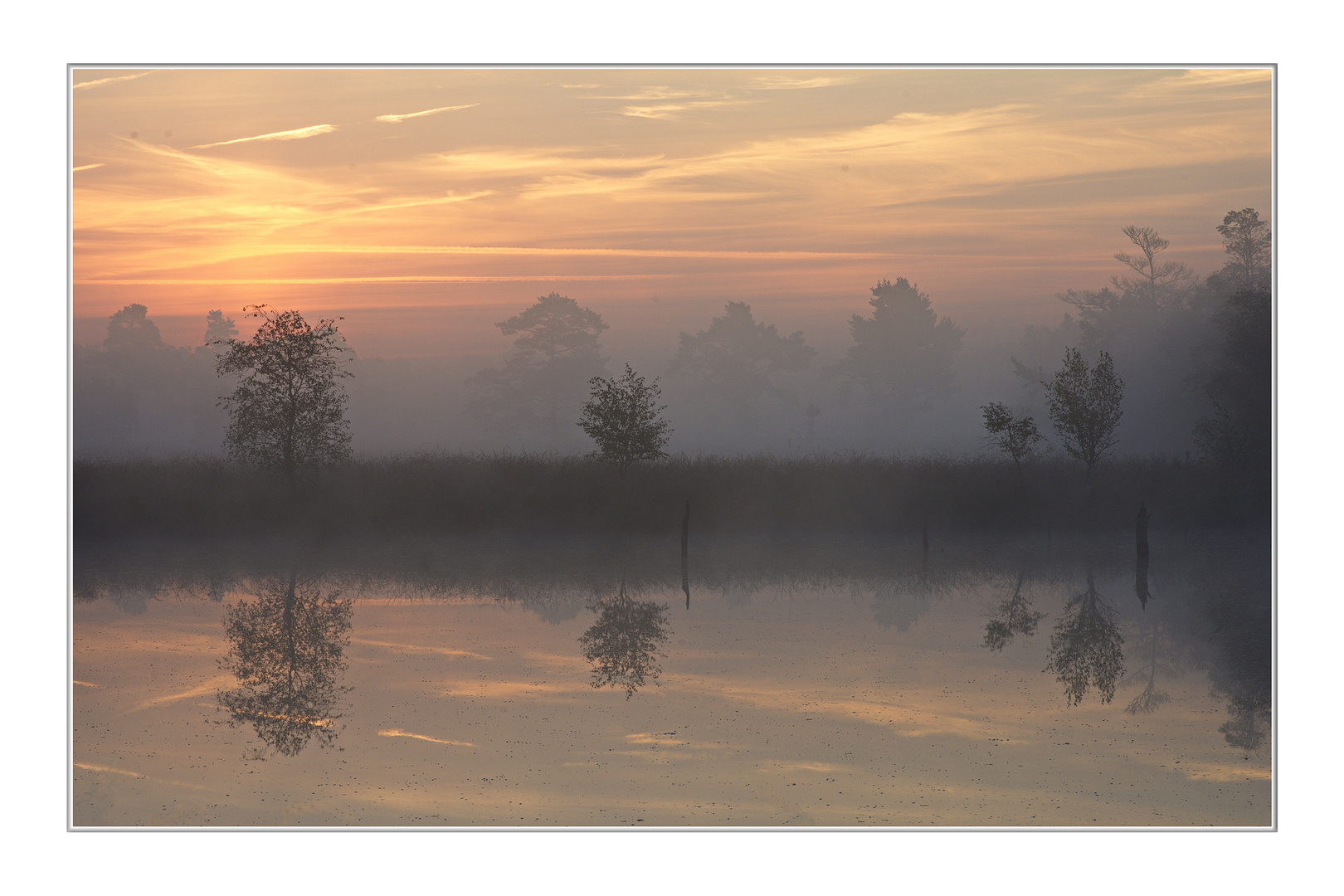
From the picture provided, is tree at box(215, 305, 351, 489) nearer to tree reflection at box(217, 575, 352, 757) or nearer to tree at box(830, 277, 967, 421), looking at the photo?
tree reflection at box(217, 575, 352, 757)

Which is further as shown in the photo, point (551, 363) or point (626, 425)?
point (551, 363)

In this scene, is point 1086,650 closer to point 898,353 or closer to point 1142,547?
point 1142,547

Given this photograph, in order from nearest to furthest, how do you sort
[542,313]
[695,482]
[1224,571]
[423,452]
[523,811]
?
[523,811] < [1224,571] < [695,482] < [423,452] < [542,313]

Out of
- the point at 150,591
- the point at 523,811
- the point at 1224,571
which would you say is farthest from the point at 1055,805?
the point at 150,591

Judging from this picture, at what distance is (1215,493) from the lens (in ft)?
133

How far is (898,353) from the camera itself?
87.1m

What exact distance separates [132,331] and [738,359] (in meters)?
51.4

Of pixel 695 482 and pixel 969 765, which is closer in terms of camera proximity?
pixel 969 765

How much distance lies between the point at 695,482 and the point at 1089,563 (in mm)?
14945

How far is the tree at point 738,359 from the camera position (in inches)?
3482

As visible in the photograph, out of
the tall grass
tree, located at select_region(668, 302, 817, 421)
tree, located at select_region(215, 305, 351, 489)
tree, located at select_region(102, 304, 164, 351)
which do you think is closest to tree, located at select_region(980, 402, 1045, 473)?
the tall grass

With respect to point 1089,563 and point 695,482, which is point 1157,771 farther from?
point 695,482

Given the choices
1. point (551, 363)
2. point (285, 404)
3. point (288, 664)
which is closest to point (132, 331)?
point (551, 363)

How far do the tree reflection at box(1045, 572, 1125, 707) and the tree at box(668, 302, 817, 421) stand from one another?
211 feet
